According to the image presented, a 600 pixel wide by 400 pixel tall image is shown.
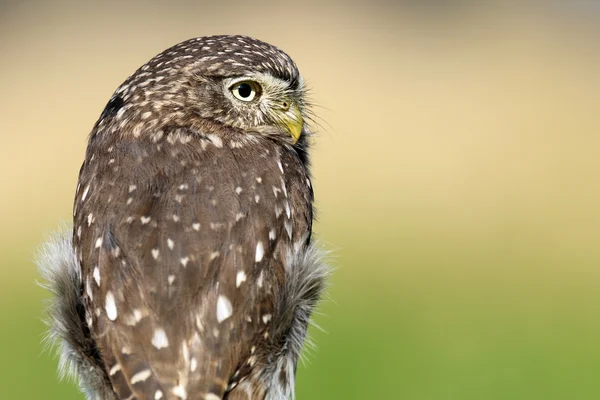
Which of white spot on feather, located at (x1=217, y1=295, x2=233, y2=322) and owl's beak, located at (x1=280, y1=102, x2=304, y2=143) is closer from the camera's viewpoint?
white spot on feather, located at (x1=217, y1=295, x2=233, y2=322)

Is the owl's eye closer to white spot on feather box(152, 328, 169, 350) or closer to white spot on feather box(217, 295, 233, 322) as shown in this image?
white spot on feather box(217, 295, 233, 322)

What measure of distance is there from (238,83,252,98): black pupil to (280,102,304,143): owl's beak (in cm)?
22

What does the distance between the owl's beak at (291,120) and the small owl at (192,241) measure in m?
0.01

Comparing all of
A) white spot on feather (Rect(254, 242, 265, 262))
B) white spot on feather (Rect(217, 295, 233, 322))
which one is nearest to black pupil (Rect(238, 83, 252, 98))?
white spot on feather (Rect(254, 242, 265, 262))

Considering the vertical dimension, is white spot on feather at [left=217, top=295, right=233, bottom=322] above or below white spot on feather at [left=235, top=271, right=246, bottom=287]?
below

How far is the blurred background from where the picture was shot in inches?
394

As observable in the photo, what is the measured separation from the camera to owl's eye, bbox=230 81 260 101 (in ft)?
16.2

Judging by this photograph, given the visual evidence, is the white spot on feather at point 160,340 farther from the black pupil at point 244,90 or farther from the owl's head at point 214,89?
the black pupil at point 244,90

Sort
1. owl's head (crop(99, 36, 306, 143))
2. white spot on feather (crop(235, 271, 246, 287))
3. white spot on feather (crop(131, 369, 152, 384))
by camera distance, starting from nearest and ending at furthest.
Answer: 1. white spot on feather (crop(131, 369, 152, 384))
2. white spot on feather (crop(235, 271, 246, 287))
3. owl's head (crop(99, 36, 306, 143))

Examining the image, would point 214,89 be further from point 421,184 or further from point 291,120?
point 421,184

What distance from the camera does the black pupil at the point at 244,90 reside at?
4.97 metres

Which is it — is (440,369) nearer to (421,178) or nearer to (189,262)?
(189,262)

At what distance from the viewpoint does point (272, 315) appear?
4363mm

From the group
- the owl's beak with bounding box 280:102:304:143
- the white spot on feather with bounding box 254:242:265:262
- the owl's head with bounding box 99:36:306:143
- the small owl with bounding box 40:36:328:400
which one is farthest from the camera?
the owl's beak with bounding box 280:102:304:143
